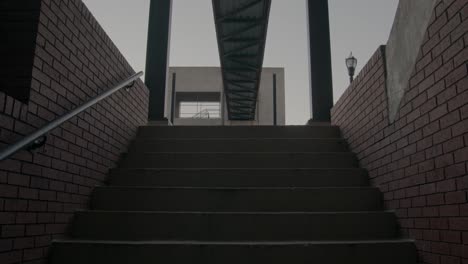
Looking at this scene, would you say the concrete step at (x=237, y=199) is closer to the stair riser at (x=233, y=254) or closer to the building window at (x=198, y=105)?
the stair riser at (x=233, y=254)

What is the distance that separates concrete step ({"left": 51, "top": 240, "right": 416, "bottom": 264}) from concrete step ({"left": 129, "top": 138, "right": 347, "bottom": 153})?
1.61 m

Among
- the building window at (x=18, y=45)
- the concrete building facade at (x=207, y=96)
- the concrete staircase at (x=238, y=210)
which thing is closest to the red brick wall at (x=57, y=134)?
the building window at (x=18, y=45)

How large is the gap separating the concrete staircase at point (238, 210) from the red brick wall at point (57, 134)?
0.19m

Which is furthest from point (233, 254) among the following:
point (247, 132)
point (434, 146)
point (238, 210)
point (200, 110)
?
point (200, 110)

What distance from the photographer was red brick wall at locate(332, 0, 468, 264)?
1.89 metres

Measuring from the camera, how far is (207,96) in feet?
68.8

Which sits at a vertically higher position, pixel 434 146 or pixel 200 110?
pixel 200 110

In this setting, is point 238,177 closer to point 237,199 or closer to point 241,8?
point 237,199

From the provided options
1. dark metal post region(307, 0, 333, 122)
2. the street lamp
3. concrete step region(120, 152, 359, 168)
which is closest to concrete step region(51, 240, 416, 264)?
concrete step region(120, 152, 359, 168)

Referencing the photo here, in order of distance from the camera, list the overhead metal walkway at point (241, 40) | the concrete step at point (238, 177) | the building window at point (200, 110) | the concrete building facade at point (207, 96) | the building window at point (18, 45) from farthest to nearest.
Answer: the building window at point (200, 110)
the concrete building facade at point (207, 96)
the overhead metal walkway at point (241, 40)
the concrete step at point (238, 177)
the building window at point (18, 45)

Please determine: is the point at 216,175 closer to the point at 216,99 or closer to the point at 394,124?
the point at 394,124

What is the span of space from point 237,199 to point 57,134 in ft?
4.35

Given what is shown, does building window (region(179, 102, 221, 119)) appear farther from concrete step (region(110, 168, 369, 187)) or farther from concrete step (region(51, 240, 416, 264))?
concrete step (region(51, 240, 416, 264))

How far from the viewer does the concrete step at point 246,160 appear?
353 cm
